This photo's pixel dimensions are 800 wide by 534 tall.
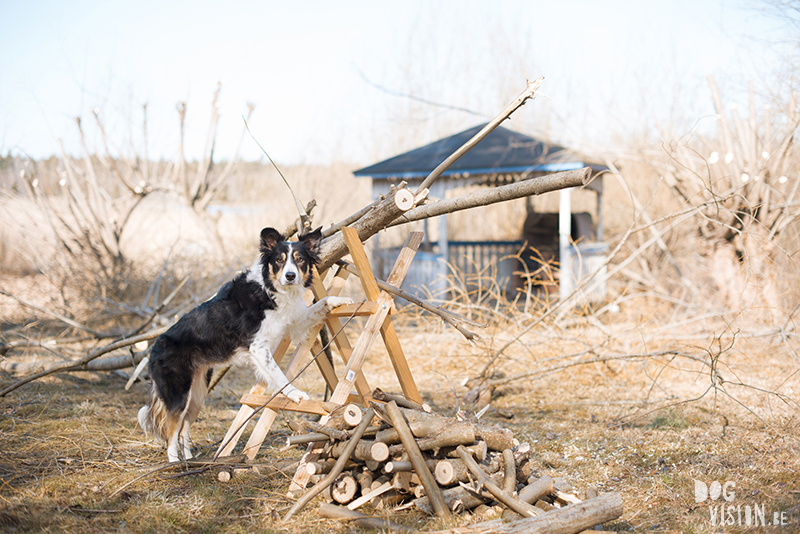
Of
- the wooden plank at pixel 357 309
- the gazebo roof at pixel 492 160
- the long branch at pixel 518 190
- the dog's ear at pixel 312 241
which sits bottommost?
the wooden plank at pixel 357 309

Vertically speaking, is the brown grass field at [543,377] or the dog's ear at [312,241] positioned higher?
the dog's ear at [312,241]

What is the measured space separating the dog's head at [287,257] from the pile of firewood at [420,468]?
3.58ft

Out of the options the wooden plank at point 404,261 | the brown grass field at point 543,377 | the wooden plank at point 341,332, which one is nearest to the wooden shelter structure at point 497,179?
the brown grass field at point 543,377

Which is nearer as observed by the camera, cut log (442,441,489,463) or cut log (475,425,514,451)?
cut log (442,441,489,463)

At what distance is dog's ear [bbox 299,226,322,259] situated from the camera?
4246mm

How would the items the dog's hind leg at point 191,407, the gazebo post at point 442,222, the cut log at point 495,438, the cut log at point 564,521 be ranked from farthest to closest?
the gazebo post at point 442,222
the dog's hind leg at point 191,407
the cut log at point 495,438
the cut log at point 564,521

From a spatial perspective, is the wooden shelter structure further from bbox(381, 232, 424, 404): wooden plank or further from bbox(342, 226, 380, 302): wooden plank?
bbox(342, 226, 380, 302): wooden plank

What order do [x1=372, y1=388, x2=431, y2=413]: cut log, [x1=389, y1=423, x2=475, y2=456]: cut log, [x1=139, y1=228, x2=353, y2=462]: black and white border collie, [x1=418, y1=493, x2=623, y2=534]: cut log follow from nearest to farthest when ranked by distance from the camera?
[x1=418, y1=493, x2=623, y2=534]: cut log → [x1=389, y1=423, x2=475, y2=456]: cut log → [x1=372, y1=388, x2=431, y2=413]: cut log → [x1=139, y1=228, x2=353, y2=462]: black and white border collie

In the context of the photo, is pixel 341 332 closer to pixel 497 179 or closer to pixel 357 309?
pixel 357 309

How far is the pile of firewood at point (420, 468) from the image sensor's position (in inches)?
134

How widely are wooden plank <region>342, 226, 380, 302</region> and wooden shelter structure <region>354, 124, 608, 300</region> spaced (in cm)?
663

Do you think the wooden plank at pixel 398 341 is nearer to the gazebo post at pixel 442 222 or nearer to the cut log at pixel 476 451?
the cut log at pixel 476 451

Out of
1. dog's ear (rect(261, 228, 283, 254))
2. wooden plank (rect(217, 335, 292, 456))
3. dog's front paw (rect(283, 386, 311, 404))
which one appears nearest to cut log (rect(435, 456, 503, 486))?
dog's front paw (rect(283, 386, 311, 404))

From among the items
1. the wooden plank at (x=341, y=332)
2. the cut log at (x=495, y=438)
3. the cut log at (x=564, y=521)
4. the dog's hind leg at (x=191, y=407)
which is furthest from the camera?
the dog's hind leg at (x=191, y=407)
